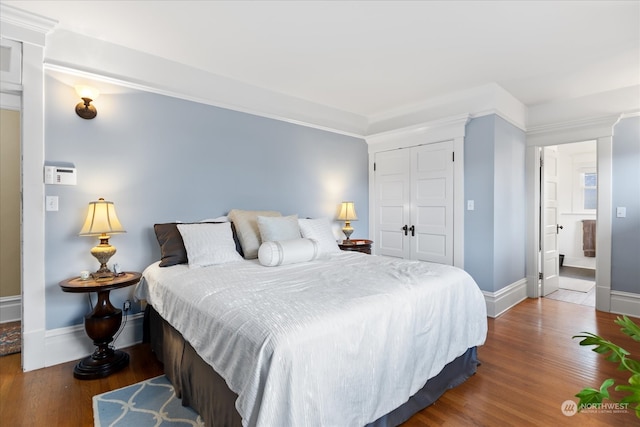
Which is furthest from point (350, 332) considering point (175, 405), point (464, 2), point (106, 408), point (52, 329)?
point (52, 329)

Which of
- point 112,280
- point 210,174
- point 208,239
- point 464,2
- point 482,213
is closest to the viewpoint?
point 464,2

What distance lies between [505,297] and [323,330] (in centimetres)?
315

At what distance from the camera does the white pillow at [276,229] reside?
277 centimetres

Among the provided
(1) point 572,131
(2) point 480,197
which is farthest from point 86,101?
(1) point 572,131

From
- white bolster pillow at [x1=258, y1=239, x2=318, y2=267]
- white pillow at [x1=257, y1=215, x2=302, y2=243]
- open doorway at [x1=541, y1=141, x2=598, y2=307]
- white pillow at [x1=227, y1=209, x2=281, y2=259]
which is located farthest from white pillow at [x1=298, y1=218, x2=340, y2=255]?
open doorway at [x1=541, y1=141, x2=598, y2=307]

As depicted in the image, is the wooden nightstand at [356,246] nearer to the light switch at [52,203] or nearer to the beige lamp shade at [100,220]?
the beige lamp shade at [100,220]

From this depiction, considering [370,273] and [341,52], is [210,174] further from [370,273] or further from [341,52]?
[370,273]

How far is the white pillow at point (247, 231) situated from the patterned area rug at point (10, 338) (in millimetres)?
1977

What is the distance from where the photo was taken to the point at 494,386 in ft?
6.81

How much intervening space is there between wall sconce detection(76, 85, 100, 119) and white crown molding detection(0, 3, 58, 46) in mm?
373

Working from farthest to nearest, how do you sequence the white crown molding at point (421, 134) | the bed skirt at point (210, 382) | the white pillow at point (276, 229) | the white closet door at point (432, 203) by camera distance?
the white closet door at point (432, 203) → the white crown molding at point (421, 134) → the white pillow at point (276, 229) → the bed skirt at point (210, 382)

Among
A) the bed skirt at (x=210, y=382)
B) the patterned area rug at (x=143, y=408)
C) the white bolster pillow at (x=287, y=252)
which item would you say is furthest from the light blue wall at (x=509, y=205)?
the patterned area rug at (x=143, y=408)

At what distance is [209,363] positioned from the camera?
1486 millimetres

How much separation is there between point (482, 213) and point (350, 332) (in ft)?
8.93
